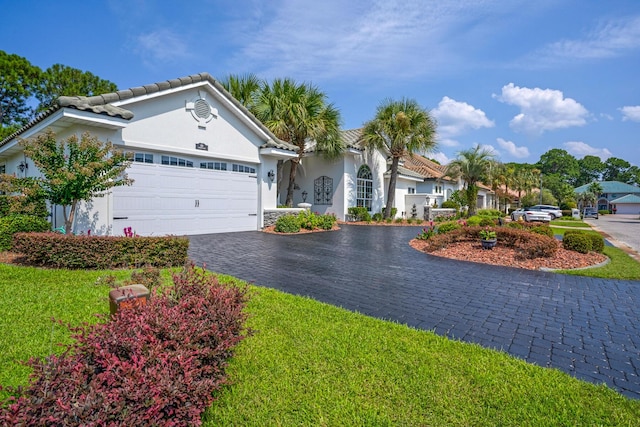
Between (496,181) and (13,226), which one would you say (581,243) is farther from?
(496,181)

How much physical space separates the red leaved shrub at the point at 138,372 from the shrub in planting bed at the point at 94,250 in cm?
463

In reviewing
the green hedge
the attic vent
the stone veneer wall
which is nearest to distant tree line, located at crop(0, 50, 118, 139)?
the attic vent

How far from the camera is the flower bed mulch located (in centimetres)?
859

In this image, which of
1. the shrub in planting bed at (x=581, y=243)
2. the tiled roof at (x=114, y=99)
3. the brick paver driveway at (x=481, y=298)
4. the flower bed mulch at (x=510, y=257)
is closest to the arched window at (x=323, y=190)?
the tiled roof at (x=114, y=99)

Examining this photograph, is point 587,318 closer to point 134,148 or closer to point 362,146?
point 134,148

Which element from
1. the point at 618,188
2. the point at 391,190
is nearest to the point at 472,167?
the point at 391,190

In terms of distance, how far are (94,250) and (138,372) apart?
19.1 ft

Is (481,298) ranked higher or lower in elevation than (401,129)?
lower

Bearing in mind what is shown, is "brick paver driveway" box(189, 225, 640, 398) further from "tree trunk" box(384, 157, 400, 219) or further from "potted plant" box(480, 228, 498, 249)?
"tree trunk" box(384, 157, 400, 219)

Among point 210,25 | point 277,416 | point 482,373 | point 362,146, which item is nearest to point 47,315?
point 277,416

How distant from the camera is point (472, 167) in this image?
2756 cm

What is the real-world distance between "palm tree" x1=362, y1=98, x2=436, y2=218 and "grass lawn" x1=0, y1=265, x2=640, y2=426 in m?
18.2

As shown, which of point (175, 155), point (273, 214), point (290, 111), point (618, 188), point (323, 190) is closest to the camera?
point (175, 155)

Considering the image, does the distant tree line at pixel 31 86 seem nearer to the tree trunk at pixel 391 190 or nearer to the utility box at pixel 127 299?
the tree trunk at pixel 391 190
